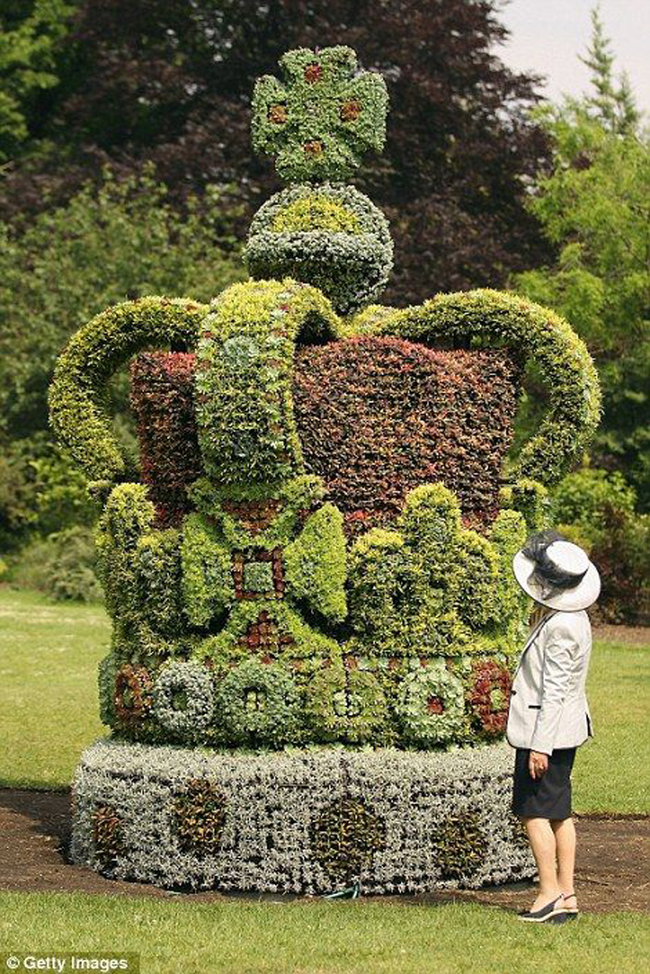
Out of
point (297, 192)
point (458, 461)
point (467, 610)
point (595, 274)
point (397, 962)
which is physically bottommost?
point (397, 962)

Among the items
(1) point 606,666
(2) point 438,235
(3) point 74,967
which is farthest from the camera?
(2) point 438,235

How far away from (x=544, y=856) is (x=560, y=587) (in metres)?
1.29

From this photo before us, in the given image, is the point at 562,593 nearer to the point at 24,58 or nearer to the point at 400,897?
the point at 400,897

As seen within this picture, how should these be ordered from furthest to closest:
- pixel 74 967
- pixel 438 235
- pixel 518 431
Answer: pixel 438 235 → pixel 518 431 → pixel 74 967

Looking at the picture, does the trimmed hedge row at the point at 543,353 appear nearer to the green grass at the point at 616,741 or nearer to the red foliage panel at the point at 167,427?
the red foliage panel at the point at 167,427

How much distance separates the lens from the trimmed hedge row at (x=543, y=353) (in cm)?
969

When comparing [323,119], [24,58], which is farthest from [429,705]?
[24,58]

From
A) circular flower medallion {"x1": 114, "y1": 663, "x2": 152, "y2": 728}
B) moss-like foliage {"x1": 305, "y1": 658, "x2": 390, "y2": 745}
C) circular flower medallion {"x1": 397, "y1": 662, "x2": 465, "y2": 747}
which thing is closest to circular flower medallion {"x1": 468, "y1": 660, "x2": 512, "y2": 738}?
circular flower medallion {"x1": 397, "y1": 662, "x2": 465, "y2": 747}

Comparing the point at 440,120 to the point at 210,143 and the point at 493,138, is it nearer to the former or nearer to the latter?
the point at 493,138

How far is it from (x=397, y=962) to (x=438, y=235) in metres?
25.2

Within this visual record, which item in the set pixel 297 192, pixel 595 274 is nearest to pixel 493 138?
pixel 595 274

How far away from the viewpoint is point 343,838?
8828mm

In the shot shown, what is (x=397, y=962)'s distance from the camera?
7074mm

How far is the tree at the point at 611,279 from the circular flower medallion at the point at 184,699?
72.7 ft
